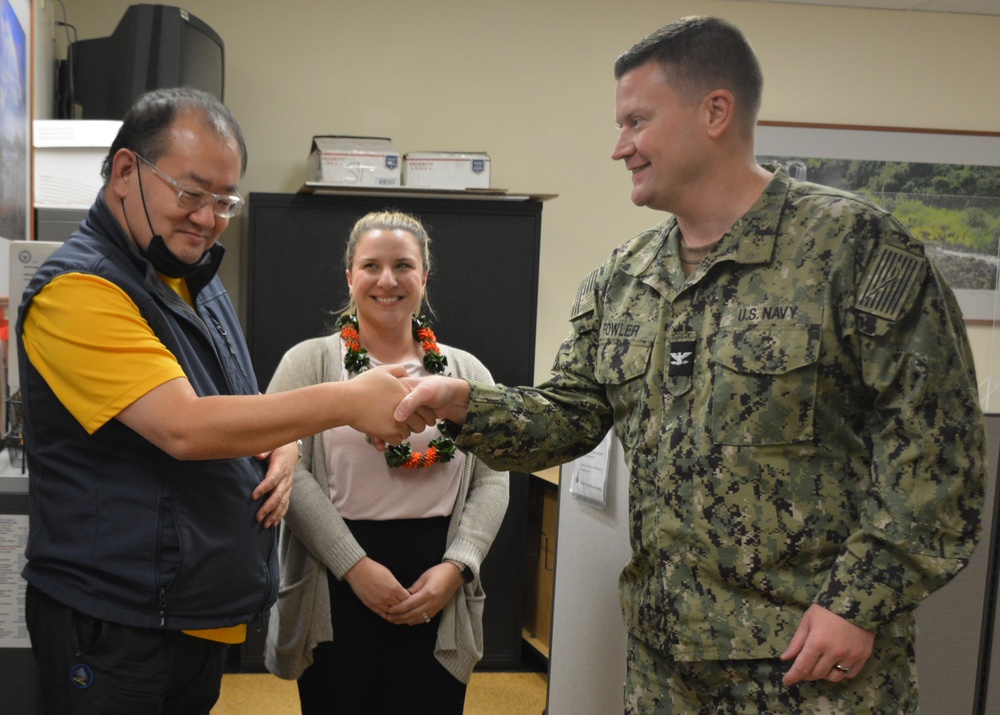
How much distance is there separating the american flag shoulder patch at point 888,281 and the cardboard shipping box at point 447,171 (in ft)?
8.50

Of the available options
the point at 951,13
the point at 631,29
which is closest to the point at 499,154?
the point at 631,29

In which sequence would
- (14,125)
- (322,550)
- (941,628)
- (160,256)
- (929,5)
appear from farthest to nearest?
(929,5)
(14,125)
(941,628)
(322,550)
(160,256)

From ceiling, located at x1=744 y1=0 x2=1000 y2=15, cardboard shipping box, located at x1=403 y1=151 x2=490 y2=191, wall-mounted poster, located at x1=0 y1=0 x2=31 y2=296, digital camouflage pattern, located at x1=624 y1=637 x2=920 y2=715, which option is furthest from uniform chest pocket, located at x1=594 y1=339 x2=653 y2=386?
ceiling, located at x1=744 y1=0 x2=1000 y2=15

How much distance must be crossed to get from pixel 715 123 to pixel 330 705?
1.53 meters

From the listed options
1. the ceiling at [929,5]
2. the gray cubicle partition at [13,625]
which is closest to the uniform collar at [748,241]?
the gray cubicle partition at [13,625]

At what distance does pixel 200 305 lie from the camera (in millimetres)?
1733

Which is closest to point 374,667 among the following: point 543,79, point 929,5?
point 543,79

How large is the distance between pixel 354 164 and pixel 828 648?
9.53ft

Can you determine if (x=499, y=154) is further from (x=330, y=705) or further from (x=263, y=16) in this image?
(x=330, y=705)

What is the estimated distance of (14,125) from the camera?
2.65 meters

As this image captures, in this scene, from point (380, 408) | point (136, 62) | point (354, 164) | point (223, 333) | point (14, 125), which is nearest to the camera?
point (380, 408)

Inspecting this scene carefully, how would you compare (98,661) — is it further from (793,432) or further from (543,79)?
(543,79)

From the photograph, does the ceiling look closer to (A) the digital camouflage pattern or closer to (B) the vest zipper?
(B) the vest zipper

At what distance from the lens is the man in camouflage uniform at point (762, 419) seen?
131 cm
